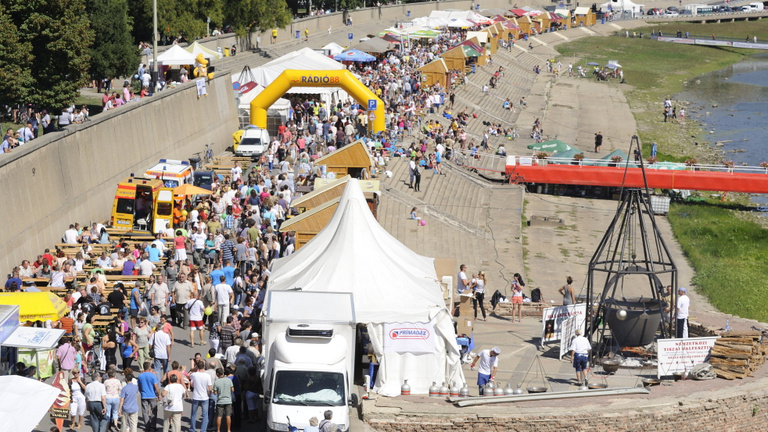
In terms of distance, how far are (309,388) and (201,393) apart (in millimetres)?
1924

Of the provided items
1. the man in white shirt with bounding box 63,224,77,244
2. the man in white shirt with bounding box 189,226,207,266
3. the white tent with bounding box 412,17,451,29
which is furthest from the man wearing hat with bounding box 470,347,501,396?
the white tent with bounding box 412,17,451,29

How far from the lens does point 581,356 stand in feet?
71.7

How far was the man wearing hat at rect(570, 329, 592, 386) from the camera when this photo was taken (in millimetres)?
21734

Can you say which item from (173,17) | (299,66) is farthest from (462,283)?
(173,17)

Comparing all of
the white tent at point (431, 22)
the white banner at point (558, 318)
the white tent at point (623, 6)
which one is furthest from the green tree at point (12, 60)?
the white tent at point (623, 6)

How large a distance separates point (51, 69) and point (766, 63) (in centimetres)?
10186

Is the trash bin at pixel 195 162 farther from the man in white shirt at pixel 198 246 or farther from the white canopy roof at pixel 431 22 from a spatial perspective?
the white canopy roof at pixel 431 22

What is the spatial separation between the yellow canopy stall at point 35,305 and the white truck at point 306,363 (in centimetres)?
440

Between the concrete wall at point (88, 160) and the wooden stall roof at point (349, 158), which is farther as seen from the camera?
the wooden stall roof at point (349, 158)

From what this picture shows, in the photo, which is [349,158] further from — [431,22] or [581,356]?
[431,22]

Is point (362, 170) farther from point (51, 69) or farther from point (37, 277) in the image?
point (37, 277)

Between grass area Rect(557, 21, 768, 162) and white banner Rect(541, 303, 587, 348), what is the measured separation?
40.5 meters

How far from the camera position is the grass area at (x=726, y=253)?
36.5m

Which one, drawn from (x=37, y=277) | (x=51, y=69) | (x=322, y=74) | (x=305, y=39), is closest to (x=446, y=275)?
(x=37, y=277)
